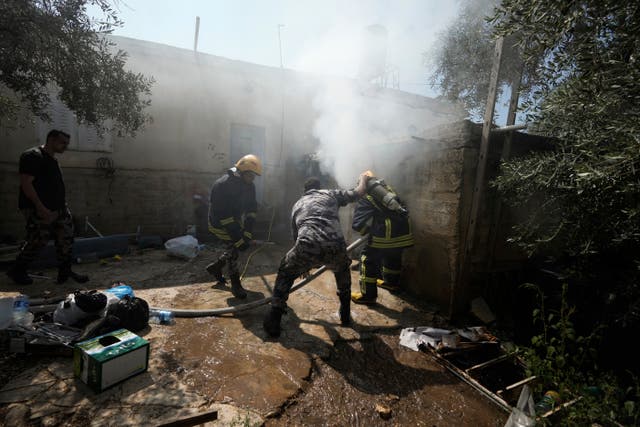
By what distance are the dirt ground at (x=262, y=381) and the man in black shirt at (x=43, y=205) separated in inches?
18.1

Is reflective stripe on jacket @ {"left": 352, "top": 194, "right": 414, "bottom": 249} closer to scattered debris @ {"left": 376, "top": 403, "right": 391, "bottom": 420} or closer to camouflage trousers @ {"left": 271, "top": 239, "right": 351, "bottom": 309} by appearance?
camouflage trousers @ {"left": 271, "top": 239, "right": 351, "bottom": 309}

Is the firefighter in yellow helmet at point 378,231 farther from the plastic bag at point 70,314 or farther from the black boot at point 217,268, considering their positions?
the plastic bag at point 70,314

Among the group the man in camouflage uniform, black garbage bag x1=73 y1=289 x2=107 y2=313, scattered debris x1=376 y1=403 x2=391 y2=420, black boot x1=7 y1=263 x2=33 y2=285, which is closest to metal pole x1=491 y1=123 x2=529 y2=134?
the man in camouflage uniform

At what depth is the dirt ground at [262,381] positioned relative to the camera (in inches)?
83.7

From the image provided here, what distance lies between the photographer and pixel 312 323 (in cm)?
372

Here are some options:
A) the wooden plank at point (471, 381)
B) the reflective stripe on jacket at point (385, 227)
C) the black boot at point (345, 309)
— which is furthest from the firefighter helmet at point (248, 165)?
the wooden plank at point (471, 381)

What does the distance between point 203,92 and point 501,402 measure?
Answer: 966 cm

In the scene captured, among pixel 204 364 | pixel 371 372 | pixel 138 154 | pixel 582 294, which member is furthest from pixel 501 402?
pixel 138 154

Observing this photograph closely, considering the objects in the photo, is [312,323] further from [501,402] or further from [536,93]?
[536,93]

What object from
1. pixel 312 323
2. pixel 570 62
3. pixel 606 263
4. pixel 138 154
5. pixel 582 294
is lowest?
pixel 312 323

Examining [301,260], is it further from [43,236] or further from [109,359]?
[43,236]

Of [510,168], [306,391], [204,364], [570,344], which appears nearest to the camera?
[306,391]

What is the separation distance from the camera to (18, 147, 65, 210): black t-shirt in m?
3.89

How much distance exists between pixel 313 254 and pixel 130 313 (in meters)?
2.03
